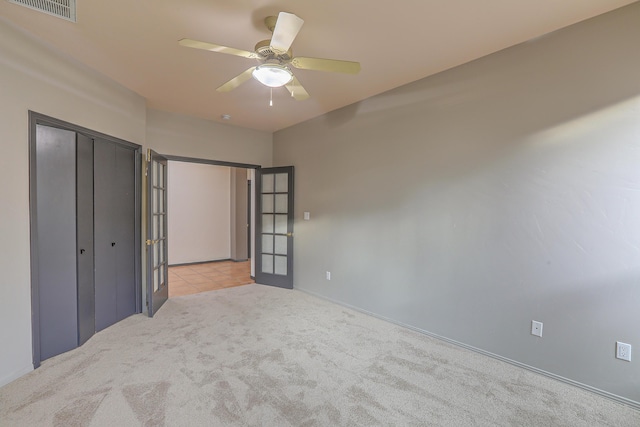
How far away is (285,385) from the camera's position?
2271mm

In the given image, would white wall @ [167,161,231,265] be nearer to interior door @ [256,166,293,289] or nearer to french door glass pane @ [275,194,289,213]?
interior door @ [256,166,293,289]

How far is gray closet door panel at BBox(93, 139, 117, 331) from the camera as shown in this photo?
3146 mm

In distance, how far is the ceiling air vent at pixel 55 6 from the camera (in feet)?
6.43

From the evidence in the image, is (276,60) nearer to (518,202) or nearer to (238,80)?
(238,80)

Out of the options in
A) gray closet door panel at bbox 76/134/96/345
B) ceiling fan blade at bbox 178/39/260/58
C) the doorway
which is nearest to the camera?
ceiling fan blade at bbox 178/39/260/58

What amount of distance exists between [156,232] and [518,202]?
4187mm

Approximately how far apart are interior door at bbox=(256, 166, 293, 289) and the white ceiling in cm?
205

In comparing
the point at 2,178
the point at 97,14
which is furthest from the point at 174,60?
the point at 2,178

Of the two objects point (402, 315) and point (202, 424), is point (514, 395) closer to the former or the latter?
point (402, 315)

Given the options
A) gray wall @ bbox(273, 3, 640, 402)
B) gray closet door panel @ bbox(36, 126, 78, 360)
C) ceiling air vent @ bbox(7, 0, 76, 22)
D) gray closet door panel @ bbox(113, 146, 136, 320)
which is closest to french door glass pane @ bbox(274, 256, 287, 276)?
gray wall @ bbox(273, 3, 640, 402)

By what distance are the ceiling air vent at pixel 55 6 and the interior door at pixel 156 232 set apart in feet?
5.54

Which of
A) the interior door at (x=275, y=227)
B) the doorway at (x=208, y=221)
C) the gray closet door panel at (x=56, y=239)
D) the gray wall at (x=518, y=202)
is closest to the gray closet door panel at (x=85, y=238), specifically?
the gray closet door panel at (x=56, y=239)

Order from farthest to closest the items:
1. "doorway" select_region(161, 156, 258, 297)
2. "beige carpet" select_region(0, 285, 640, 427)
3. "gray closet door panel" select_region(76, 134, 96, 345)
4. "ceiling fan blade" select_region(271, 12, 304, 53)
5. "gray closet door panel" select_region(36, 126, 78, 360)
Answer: "doorway" select_region(161, 156, 258, 297)
"gray closet door panel" select_region(76, 134, 96, 345)
"gray closet door panel" select_region(36, 126, 78, 360)
"beige carpet" select_region(0, 285, 640, 427)
"ceiling fan blade" select_region(271, 12, 304, 53)

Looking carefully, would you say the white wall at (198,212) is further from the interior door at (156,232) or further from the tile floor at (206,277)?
the interior door at (156,232)
